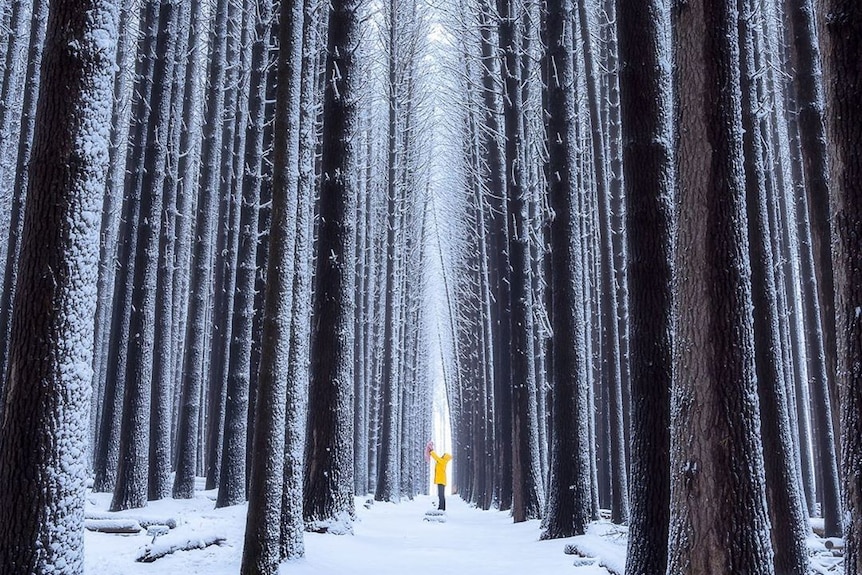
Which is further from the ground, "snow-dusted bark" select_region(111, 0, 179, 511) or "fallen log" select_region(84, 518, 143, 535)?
"snow-dusted bark" select_region(111, 0, 179, 511)

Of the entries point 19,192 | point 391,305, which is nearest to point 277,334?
point 19,192

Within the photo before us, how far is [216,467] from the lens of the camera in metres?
16.3

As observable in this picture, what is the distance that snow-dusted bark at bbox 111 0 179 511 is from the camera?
39.5 feet

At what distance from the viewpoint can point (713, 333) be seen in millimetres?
4934

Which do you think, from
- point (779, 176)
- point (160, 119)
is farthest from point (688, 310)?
point (779, 176)

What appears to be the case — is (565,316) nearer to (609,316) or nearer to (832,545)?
(609,316)

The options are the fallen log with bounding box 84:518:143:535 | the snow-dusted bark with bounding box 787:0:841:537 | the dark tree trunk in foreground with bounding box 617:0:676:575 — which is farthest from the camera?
the fallen log with bounding box 84:518:143:535

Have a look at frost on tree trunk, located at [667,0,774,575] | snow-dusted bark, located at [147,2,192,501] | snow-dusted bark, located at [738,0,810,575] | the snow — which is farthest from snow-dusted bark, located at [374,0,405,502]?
frost on tree trunk, located at [667,0,774,575]

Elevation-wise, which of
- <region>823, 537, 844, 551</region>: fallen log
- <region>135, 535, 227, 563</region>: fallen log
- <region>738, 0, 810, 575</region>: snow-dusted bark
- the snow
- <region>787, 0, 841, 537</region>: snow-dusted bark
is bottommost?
<region>823, 537, 844, 551</region>: fallen log

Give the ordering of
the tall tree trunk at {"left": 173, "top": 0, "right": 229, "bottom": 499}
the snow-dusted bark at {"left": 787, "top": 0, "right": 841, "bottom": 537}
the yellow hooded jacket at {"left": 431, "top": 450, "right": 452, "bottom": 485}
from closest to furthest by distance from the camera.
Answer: the snow-dusted bark at {"left": 787, "top": 0, "right": 841, "bottom": 537} → the tall tree trunk at {"left": 173, "top": 0, "right": 229, "bottom": 499} → the yellow hooded jacket at {"left": 431, "top": 450, "right": 452, "bottom": 485}

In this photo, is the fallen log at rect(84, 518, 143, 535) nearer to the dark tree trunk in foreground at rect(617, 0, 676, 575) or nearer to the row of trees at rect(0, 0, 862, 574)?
the row of trees at rect(0, 0, 862, 574)

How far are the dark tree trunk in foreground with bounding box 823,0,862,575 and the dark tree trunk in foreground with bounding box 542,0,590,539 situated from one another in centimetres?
634

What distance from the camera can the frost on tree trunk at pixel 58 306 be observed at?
465cm

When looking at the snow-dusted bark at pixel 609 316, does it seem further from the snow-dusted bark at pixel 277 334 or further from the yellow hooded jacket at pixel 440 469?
the snow-dusted bark at pixel 277 334
